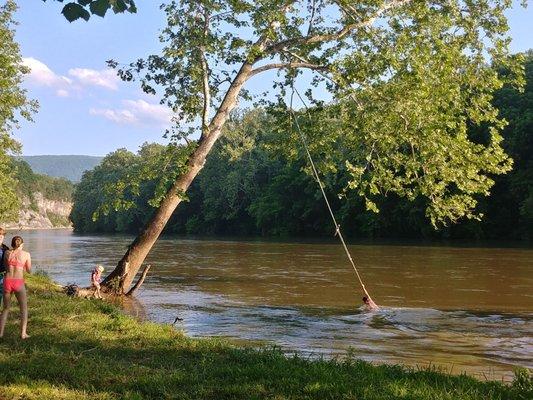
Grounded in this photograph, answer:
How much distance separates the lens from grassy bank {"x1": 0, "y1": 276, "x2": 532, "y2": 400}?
6.66 meters

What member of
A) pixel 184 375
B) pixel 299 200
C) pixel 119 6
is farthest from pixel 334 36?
pixel 299 200

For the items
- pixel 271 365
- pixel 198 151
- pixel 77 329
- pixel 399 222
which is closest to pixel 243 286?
pixel 198 151

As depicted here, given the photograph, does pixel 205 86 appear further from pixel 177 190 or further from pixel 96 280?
pixel 96 280

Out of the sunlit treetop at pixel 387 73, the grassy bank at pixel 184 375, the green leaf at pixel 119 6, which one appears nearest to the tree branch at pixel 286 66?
the sunlit treetop at pixel 387 73

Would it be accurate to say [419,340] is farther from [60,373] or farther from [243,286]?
[243,286]

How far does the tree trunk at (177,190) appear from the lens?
1752 centimetres

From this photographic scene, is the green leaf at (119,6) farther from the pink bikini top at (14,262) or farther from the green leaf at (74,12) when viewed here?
the pink bikini top at (14,262)

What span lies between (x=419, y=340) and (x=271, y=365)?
21.4 feet

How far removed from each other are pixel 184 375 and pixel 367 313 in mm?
10782

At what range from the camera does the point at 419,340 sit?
13664mm

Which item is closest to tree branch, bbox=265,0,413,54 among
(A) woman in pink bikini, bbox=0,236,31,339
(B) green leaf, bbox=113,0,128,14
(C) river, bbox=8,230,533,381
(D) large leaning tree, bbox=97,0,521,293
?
(D) large leaning tree, bbox=97,0,521,293

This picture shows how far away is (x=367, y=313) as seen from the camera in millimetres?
17453

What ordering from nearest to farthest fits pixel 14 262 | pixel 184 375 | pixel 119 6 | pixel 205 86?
pixel 119 6 < pixel 184 375 < pixel 14 262 < pixel 205 86

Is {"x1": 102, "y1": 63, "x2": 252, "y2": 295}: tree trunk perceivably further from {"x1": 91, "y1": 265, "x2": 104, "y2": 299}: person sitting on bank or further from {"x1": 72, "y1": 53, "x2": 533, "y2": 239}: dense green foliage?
{"x1": 72, "y1": 53, "x2": 533, "y2": 239}: dense green foliage
